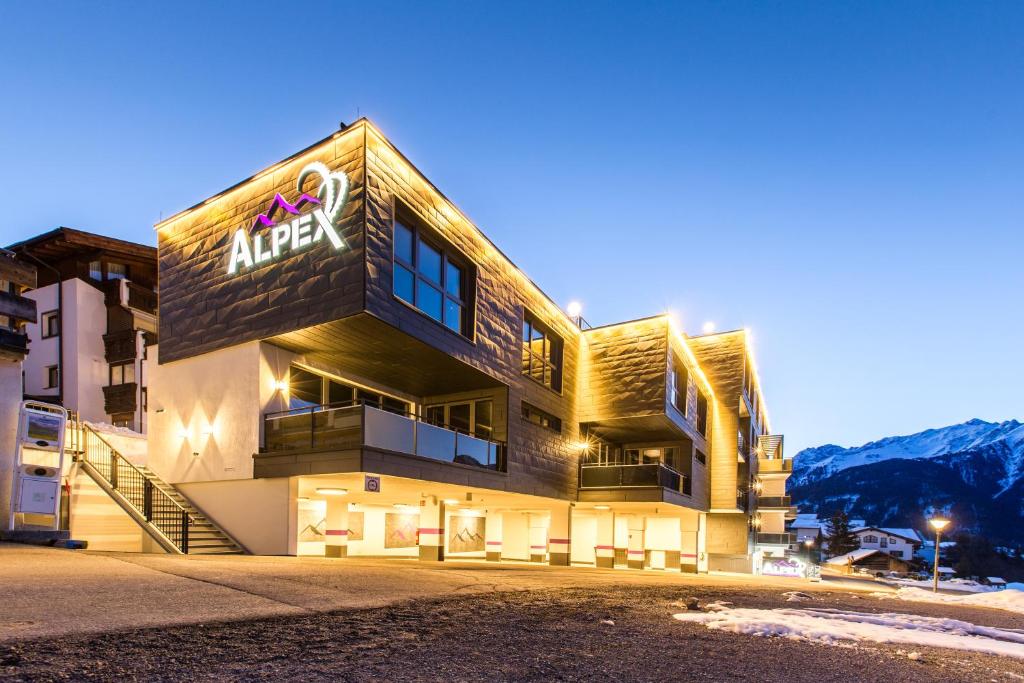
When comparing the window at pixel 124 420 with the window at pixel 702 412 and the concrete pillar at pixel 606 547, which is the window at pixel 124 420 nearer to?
the concrete pillar at pixel 606 547

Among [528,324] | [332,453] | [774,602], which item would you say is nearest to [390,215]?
[332,453]

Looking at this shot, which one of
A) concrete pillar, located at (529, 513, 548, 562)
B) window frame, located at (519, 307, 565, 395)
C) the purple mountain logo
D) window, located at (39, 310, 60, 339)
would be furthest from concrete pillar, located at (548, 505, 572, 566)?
window, located at (39, 310, 60, 339)

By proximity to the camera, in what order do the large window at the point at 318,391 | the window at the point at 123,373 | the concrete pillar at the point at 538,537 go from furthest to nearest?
A: the window at the point at 123,373 < the concrete pillar at the point at 538,537 < the large window at the point at 318,391

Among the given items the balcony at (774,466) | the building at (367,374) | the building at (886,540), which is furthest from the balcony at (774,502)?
the building at (886,540)

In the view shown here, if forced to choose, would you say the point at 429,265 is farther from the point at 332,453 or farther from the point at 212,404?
the point at 212,404

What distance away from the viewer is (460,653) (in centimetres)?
530

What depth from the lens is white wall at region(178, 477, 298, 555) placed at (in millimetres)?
14914

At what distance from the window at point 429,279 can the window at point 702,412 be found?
18.2m

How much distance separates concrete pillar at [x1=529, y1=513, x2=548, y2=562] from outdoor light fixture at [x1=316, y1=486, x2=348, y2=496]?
39.4ft

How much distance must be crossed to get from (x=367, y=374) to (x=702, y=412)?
2091cm

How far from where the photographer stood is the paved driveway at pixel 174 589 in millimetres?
5644

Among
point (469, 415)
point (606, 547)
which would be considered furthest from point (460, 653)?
point (606, 547)

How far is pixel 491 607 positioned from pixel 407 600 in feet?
3.49

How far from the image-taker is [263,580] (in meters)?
8.83
